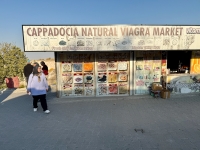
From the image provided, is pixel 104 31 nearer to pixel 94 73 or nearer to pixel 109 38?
pixel 109 38

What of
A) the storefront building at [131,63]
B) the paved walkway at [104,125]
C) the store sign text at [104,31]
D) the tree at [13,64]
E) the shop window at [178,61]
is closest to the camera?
the paved walkway at [104,125]

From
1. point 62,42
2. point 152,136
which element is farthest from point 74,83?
point 152,136

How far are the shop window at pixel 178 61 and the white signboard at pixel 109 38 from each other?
141cm

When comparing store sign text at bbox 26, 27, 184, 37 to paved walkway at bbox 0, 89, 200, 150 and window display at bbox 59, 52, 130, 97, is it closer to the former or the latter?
window display at bbox 59, 52, 130, 97

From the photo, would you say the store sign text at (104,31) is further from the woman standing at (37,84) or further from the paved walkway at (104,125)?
the paved walkway at (104,125)

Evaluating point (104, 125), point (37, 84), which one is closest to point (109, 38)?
point (37, 84)

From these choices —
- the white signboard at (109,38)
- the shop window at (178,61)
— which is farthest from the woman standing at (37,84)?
the shop window at (178,61)

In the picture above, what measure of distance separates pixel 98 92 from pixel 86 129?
332cm

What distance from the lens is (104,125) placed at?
422 cm

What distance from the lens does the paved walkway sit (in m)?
3.31

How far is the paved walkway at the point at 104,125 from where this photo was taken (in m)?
3.31

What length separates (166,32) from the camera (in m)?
6.14

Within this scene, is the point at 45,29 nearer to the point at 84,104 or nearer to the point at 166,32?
the point at 84,104

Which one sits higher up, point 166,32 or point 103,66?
point 166,32
